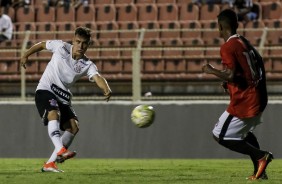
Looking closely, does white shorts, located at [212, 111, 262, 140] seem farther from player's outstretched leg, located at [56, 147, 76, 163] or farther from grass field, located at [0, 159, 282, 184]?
player's outstretched leg, located at [56, 147, 76, 163]

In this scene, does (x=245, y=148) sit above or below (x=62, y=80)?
below

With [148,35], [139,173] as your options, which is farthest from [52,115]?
[148,35]

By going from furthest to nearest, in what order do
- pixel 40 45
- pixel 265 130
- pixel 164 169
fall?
1. pixel 265 130
2. pixel 164 169
3. pixel 40 45

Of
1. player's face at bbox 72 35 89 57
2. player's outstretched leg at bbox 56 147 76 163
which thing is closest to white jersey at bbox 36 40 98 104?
player's face at bbox 72 35 89 57

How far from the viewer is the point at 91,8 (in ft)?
72.3

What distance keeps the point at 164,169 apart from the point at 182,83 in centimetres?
460

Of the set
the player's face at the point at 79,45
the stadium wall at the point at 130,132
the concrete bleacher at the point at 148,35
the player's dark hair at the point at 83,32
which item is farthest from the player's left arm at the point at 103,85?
the stadium wall at the point at 130,132

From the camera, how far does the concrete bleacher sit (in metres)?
17.5

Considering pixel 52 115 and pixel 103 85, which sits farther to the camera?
pixel 52 115

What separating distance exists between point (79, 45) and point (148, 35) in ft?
26.2

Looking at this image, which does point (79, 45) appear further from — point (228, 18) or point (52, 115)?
point (228, 18)

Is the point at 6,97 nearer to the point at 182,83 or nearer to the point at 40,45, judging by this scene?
the point at 182,83

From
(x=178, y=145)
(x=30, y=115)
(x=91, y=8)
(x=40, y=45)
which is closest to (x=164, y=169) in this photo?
(x=40, y=45)

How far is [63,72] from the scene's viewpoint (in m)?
12.1
